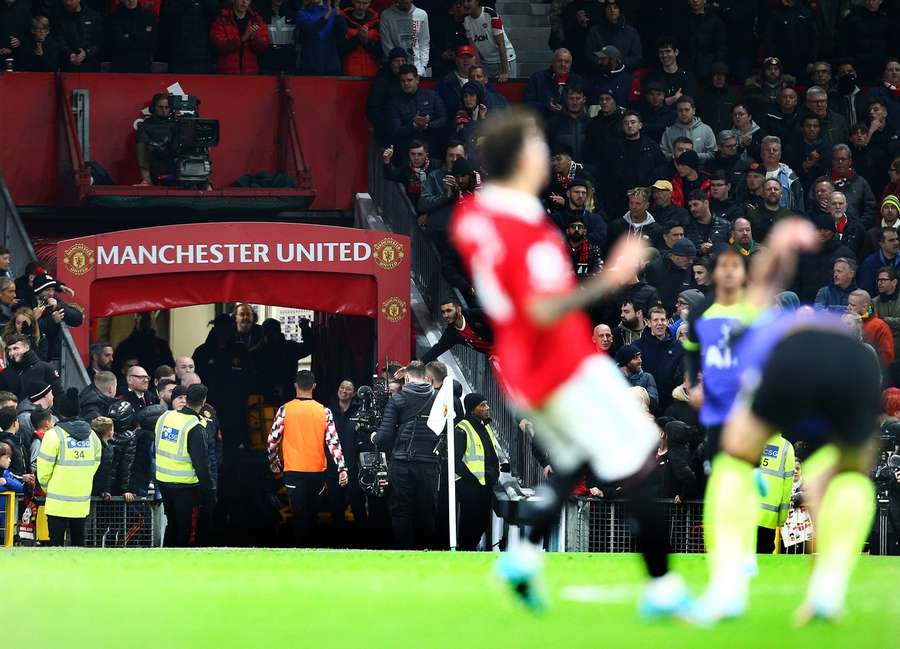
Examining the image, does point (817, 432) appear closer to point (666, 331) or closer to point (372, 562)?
point (372, 562)

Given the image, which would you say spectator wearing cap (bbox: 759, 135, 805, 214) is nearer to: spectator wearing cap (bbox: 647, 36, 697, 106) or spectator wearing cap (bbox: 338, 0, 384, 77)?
spectator wearing cap (bbox: 647, 36, 697, 106)

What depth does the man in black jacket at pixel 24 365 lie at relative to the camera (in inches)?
611

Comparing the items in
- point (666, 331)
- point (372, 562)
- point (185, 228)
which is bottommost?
point (372, 562)

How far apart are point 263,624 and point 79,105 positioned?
14.0 m

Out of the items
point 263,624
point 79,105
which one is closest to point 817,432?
point 263,624

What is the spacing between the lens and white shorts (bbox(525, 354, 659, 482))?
6.55 meters

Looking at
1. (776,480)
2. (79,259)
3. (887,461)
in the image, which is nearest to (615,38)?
(79,259)

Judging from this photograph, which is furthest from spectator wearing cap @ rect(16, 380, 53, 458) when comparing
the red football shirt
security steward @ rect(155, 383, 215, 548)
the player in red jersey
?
the red football shirt

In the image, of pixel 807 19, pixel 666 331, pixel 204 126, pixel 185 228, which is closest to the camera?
pixel 666 331

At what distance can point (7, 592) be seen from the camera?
884 centimetres

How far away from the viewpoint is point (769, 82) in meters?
20.8

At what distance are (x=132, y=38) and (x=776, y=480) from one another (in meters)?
11.4

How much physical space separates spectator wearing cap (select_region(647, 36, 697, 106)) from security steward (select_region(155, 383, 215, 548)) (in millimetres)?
8397

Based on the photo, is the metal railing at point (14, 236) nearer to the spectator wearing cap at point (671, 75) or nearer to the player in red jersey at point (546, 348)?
the spectator wearing cap at point (671, 75)
